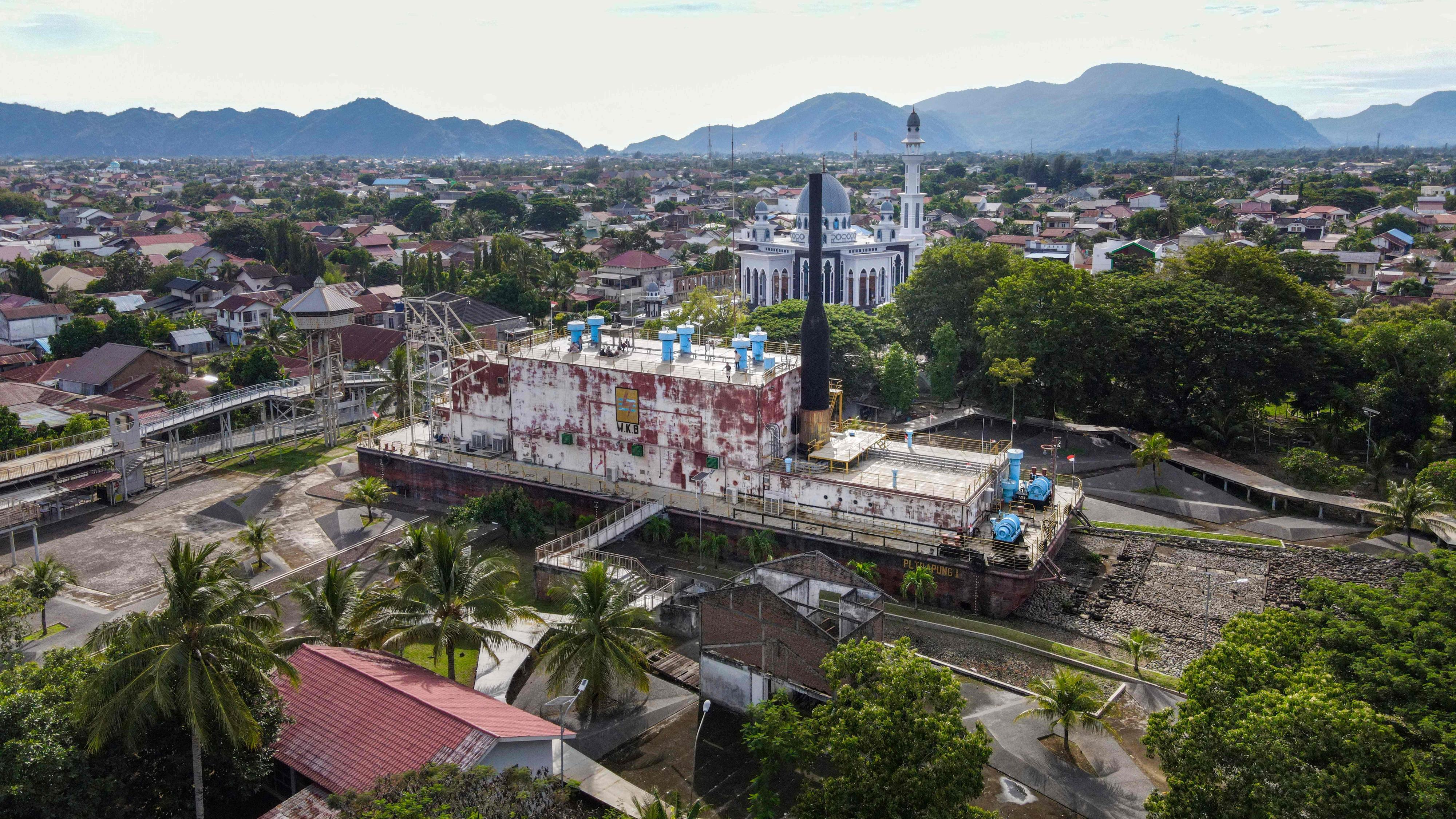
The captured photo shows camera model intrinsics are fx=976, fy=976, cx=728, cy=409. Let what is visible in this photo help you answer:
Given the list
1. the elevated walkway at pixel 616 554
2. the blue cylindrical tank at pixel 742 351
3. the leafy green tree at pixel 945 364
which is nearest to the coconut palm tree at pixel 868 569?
the elevated walkway at pixel 616 554

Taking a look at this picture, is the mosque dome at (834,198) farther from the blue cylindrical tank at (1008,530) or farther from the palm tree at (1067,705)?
the palm tree at (1067,705)

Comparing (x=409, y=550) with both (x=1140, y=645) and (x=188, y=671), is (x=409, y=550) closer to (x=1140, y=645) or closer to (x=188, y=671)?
(x=188, y=671)

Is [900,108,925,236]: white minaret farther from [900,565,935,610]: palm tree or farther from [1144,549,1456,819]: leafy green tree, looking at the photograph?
[1144,549,1456,819]: leafy green tree

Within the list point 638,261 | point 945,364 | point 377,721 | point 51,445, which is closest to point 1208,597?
point 945,364

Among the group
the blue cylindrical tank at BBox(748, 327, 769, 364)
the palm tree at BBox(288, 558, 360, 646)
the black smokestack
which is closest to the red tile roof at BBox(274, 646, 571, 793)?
the palm tree at BBox(288, 558, 360, 646)

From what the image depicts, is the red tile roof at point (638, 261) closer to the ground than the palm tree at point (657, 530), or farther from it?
farther from it
